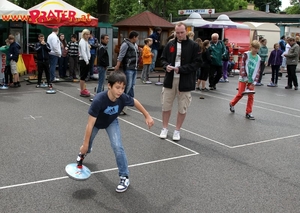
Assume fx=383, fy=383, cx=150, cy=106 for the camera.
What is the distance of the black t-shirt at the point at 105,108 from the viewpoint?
13.7ft

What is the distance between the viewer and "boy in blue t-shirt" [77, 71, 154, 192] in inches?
163

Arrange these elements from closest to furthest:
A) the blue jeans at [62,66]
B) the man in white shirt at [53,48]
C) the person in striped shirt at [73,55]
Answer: the man in white shirt at [53,48], the person in striped shirt at [73,55], the blue jeans at [62,66]

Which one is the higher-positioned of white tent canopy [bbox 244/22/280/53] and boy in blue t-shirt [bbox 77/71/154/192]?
white tent canopy [bbox 244/22/280/53]

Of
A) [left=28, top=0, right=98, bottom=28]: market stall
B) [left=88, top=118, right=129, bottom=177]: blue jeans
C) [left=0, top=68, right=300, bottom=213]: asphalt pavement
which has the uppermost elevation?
[left=28, top=0, right=98, bottom=28]: market stall

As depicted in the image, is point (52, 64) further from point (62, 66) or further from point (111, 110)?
point (111, 110)

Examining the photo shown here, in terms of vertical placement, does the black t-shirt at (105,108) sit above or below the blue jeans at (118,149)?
above

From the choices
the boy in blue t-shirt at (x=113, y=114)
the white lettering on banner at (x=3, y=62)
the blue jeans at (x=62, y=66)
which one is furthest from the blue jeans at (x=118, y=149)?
the blue jeans at (x=62, y=66)

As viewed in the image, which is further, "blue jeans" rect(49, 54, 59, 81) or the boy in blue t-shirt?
"blue jeans" rect(49, 54, 59, 81)

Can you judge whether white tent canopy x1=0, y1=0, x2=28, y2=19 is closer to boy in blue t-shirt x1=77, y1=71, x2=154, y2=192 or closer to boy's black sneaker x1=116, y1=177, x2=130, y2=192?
boy in blue t-shirt x1=77, y1=71, x2=154, y2=192

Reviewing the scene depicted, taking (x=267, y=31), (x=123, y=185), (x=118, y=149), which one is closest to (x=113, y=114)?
(x=118, y=149)

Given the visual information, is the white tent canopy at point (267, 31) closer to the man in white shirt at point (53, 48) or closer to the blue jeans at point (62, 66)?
the blue jeans at point (62, 66)

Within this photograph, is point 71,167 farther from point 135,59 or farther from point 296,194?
point 135,59

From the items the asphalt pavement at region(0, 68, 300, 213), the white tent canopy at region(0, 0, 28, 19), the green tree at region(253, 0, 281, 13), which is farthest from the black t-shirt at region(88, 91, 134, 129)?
Answer: the green tree at region(253, 0, 281, 13)

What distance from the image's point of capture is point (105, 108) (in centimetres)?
426
